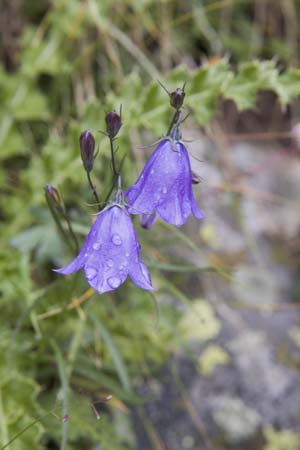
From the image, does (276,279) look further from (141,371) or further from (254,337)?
(141,371)

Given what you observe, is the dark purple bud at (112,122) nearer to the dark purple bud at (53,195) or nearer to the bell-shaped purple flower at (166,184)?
the bell-shaped purple flower at (166,184)

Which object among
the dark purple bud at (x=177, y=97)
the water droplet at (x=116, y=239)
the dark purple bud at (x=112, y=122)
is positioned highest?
the dark purple bud at (x=177, y=97)

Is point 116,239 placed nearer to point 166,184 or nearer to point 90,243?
point 90,243

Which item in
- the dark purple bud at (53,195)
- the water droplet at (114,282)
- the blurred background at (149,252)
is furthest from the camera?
the blurred background at (149,252)

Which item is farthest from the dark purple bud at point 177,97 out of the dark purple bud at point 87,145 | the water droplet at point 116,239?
the water droplet at point 116,239

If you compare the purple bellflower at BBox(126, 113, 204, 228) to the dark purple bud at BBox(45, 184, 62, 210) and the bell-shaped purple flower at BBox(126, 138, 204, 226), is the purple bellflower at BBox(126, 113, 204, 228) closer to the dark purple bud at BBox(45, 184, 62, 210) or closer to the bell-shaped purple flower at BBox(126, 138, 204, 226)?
the bell-shaped purple flower at BBox(126, 138, 204, 226)

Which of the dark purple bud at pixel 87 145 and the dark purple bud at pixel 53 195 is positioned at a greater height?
the dark purple bud at pixel 87 145

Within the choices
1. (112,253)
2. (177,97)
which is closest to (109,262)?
(112,253)

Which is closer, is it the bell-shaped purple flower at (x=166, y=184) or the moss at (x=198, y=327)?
the bell-shaped purple flower at (x=166, y=184)
